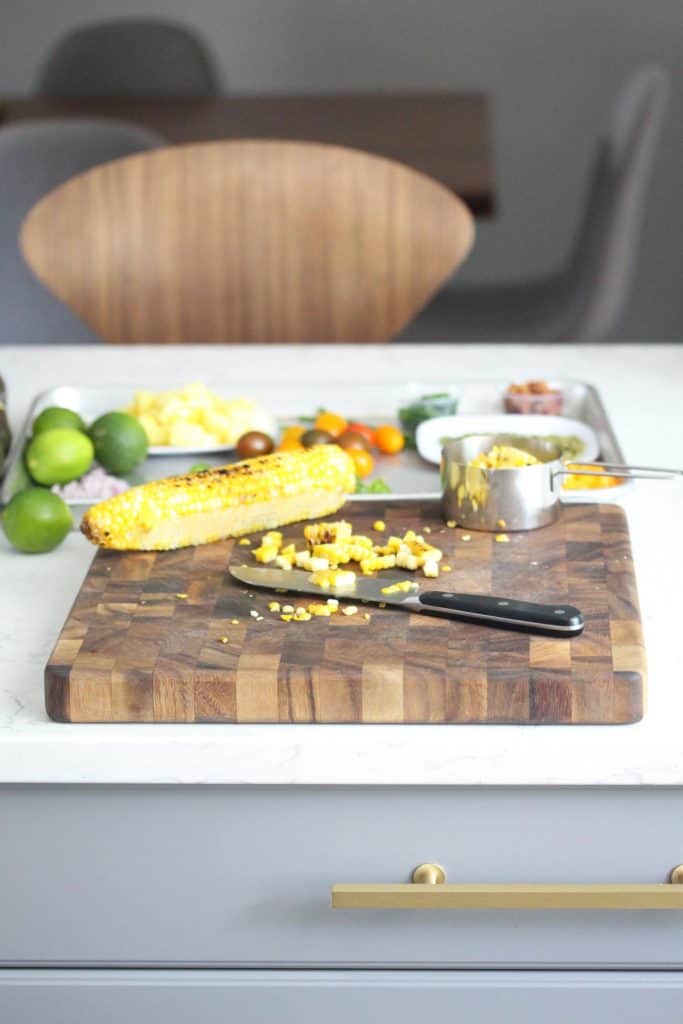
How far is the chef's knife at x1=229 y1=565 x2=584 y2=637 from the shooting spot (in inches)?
39.1

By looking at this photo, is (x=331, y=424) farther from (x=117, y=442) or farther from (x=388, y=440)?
(x=117, y=442)

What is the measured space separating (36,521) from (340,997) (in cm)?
47

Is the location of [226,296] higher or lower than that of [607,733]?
higher

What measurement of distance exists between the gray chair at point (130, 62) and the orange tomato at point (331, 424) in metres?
3.23

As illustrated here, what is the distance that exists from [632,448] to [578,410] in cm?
13

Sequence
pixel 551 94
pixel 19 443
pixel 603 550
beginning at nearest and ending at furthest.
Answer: pixel 603 550 < pixel 19 443 < pixel 551 94

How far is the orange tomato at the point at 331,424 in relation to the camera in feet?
5.07

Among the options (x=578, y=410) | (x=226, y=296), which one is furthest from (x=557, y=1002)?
(x=226, y=296)

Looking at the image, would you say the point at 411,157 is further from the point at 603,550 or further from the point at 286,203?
the point at 603,550

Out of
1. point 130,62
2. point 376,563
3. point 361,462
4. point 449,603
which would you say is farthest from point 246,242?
point 130,62

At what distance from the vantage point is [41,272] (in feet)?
7.34

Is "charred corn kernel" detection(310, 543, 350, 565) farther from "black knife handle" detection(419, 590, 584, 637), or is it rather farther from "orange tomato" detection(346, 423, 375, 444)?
"orange tomato" detection(346, 423, 375, 444)

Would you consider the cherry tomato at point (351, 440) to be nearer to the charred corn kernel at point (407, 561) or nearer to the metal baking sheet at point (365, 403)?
the metal baking sheet at point (365, 403)

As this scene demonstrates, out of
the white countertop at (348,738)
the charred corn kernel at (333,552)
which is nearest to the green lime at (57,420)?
the white countertop at (348,738)
